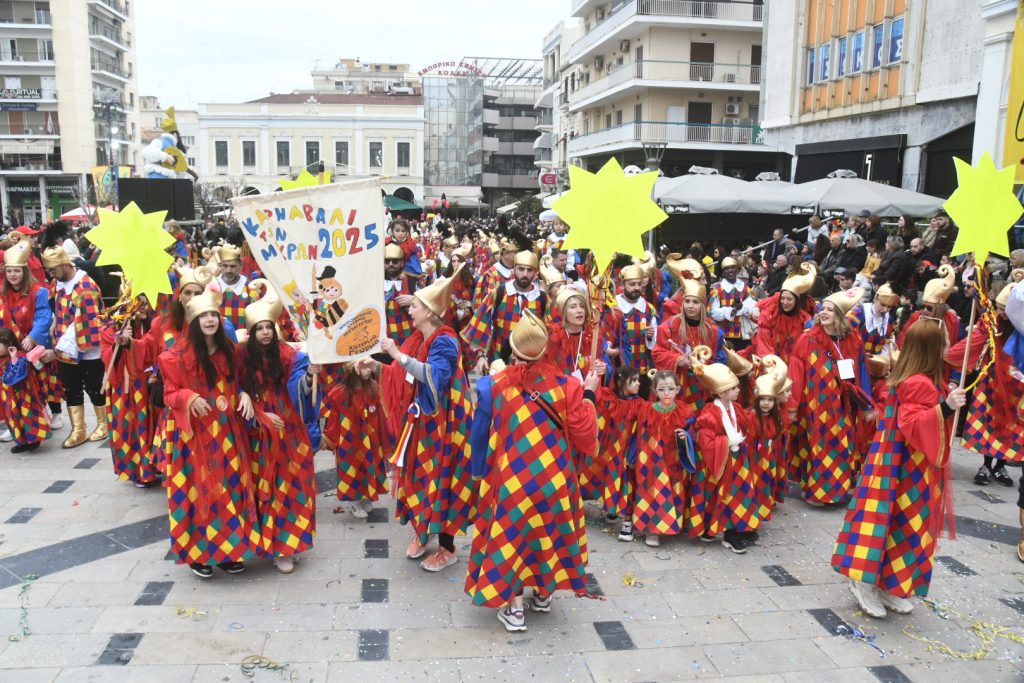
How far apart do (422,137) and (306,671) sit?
58.9 m

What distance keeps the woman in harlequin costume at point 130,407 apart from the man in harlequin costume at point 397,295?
6.88ft

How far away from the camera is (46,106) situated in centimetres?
5194

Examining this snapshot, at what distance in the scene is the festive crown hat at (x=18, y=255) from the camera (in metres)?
7.48

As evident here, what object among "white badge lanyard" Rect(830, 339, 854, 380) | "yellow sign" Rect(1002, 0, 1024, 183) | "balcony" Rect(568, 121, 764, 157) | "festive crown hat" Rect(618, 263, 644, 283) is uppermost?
"balcony" Rect(568, 121, 764, 157)

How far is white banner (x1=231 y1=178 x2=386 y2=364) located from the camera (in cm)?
414

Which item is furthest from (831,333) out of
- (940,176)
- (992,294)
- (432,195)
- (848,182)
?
(432,195)

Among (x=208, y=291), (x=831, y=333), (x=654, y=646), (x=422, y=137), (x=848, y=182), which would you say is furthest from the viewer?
(x=422, y=137)

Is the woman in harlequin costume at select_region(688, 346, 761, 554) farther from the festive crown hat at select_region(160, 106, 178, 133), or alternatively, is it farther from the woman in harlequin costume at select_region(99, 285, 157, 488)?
the festive crown hat at select_region(160, 106, 178, 133)

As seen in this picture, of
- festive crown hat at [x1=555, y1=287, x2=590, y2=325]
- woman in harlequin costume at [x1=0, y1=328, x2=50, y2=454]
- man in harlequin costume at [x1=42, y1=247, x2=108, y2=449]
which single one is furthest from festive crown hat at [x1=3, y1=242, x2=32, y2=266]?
festive crown hat at [x1=555, y1=287, x2=590, y2=325]

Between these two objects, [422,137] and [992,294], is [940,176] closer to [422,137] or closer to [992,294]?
[992,294]

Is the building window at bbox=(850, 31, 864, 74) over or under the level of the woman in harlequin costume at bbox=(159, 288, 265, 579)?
over

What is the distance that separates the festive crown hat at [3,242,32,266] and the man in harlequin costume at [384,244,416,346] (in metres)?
3.34

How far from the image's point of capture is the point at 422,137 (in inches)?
2372

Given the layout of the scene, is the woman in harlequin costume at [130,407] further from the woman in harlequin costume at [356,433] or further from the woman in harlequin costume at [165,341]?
the woman in harlequin costume at [356,433]
